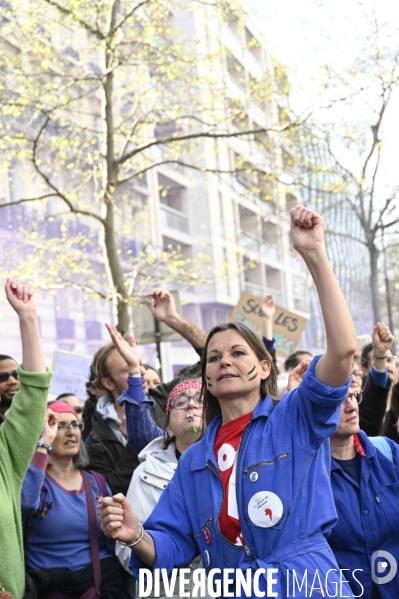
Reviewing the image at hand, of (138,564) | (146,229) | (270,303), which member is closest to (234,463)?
(138,564)

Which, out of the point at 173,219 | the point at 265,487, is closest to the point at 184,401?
the point at 265,487

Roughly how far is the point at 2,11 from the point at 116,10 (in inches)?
75.3

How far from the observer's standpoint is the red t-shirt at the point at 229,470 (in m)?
2.71

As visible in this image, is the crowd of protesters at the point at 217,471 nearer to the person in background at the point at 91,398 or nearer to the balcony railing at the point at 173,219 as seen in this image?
the person in background at the point at 91,398

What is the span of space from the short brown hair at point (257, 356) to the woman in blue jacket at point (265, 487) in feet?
0.32

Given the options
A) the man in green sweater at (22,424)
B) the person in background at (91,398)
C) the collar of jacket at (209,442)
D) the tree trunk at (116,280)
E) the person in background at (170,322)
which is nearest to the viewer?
the collar of jacket at (209,442)

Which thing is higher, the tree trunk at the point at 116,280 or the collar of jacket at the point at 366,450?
the tree trunk at the point at 116,280

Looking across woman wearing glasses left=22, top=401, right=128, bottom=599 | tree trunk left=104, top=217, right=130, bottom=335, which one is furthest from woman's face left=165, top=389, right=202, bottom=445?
tree trunk left=104, top=217, right=130, bottom=335

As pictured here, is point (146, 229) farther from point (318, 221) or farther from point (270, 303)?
point (318, 221)

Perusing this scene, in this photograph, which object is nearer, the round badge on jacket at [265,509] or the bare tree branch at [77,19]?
the round badge on jacket at [265,509]

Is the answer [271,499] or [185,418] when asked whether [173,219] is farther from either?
[271,499]

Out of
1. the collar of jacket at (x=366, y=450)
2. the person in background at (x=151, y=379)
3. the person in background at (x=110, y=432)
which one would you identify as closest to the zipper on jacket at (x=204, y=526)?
the collar of jacket at (x=366, y=450)

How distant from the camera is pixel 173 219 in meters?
28.9

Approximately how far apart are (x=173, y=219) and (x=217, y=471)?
26.3 meters
